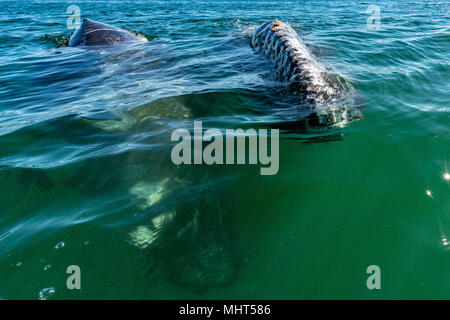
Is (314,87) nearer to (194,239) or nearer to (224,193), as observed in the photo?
(224,193)

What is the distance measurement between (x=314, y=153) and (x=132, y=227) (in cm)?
208

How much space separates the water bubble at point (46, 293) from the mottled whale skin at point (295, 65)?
148 inches

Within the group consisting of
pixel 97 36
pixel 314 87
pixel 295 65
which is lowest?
pixel 314 87

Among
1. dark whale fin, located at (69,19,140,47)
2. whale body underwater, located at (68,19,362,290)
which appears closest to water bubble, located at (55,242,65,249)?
whale body underwater, located at (68,19,362,290)

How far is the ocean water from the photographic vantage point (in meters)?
2.53

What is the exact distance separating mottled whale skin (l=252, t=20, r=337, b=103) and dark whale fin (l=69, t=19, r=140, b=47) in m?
4.75

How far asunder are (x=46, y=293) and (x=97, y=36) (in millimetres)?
9177

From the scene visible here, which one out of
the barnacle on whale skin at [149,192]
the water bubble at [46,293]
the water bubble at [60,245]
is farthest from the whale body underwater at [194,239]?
the water bubble at [46,293]

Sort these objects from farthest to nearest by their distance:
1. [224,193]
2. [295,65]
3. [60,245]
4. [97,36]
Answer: [97,36], [295,65], [224,193], [60,245]

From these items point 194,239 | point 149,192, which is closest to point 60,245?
point 149,192

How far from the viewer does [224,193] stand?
10.9 ft

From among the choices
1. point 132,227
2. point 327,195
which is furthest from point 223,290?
point 327,195

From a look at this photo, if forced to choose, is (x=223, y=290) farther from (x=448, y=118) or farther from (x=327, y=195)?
(x=448, y=118)

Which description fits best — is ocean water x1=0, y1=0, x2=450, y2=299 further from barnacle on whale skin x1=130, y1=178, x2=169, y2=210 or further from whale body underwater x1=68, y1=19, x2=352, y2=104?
whale body underwater x1=68, y1=19, x2=352, y2=104
